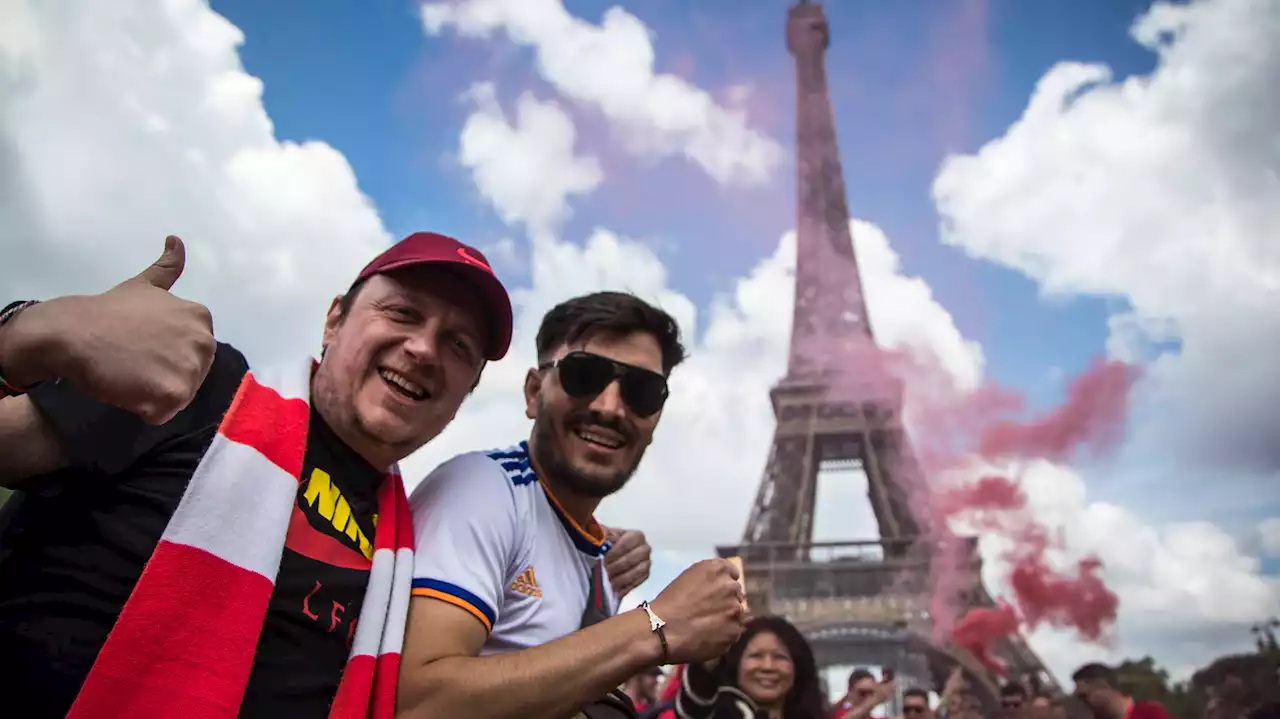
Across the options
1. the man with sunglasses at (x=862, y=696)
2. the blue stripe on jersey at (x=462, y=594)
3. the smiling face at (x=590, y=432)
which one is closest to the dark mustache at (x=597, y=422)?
the smiling face at (x=590, y=432)

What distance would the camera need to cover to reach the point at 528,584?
1.74 m

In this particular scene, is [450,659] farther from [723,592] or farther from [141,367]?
[141,367]

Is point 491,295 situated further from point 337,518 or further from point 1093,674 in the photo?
point 1093,674

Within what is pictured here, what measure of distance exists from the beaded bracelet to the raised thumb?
0.47 feet

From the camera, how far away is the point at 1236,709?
745 centimetres

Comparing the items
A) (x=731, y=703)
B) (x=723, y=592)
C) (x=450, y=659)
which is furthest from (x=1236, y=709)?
(x=450, y=659)

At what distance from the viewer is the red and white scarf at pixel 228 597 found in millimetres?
1166

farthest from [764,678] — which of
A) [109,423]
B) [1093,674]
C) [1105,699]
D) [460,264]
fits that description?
[1093,674]

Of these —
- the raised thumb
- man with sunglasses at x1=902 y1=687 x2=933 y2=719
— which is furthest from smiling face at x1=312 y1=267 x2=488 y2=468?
man with sunglasses at x1=902 y1=687 x2=933 y2=719

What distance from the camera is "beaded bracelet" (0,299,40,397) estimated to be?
919 mm

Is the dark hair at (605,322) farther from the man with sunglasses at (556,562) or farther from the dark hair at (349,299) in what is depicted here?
the dark hair at (349,299)

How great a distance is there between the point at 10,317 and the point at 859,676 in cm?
574

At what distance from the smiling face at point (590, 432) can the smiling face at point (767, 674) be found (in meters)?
1.78

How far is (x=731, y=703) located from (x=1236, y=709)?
7.12 m
